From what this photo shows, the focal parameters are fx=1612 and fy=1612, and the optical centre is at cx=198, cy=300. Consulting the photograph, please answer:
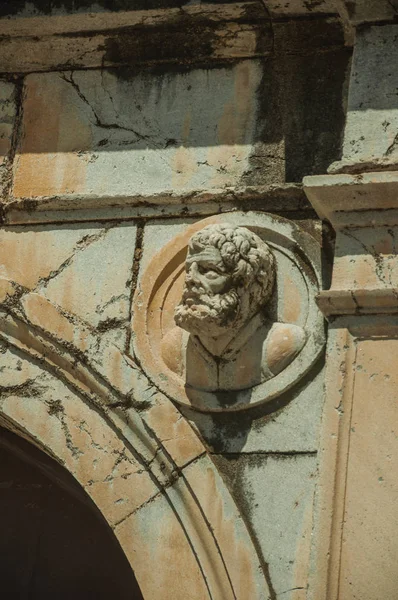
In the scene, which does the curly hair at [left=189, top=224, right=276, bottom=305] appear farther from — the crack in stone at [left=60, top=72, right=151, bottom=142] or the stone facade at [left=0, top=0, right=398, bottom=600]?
the crack in stone at [left=60, top=72, right=151, bottom=142]

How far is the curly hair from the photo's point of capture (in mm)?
4738

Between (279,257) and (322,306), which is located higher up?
(279,257)

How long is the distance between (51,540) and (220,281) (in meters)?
1.65

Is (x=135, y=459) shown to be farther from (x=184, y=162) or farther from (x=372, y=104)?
(x=372, y=104)

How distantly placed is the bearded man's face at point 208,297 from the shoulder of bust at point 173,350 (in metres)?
0.16

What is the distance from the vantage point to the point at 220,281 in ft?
15.5

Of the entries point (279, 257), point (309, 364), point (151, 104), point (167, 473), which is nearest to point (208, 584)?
point (167, 473)

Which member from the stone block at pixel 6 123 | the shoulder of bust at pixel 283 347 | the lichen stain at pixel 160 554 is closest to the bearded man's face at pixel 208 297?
the shoulder of bust at pixel 283 347

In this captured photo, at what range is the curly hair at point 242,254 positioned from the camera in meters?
4.74

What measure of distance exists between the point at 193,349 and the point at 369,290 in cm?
64

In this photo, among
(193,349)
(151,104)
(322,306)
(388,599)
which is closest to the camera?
(388,599)

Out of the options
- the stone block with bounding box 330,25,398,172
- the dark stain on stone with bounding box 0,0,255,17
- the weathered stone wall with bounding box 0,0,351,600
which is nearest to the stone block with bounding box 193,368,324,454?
the weathered stone wall with bounding box 0,0,351,600

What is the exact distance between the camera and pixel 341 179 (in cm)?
461

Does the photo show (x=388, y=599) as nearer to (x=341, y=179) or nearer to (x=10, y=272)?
(x=341, y=179)
